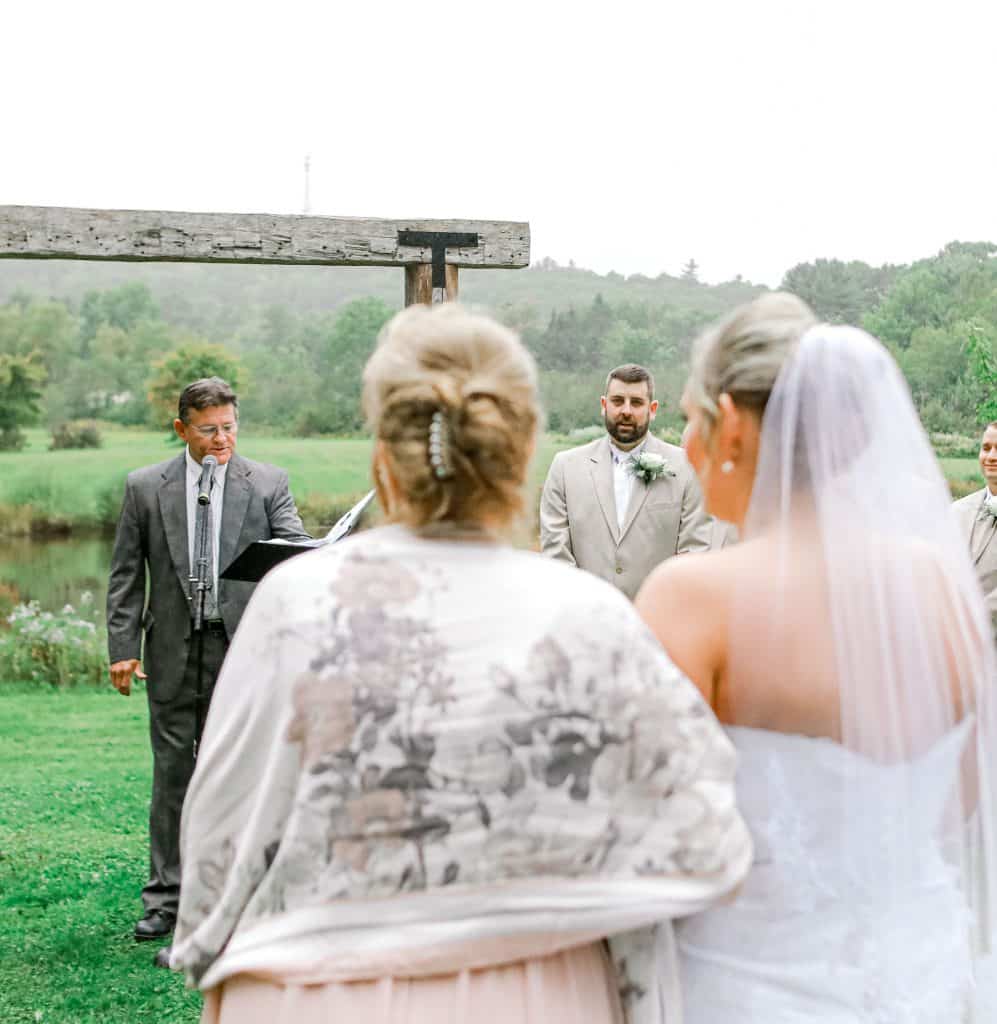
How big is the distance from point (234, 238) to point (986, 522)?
4.55 m

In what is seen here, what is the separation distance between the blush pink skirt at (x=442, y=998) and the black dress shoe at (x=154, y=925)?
11.9 feet

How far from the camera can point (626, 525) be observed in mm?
6668

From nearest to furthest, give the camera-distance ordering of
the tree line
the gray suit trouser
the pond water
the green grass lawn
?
1. the green grass lawn
2. the gray suit trouser
3. the pond water
4. the tree line

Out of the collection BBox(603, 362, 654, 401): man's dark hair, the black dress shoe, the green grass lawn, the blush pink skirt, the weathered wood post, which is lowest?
the green grass lawn

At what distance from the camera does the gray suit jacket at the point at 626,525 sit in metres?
6.65

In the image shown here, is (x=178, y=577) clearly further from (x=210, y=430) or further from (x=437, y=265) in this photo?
(x=437, y=265)

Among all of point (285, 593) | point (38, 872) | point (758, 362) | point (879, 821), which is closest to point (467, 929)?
point (285, 593)

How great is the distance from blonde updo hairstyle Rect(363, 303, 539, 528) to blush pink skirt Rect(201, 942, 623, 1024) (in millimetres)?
633

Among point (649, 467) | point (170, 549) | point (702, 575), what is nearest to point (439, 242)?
point (170, 549)

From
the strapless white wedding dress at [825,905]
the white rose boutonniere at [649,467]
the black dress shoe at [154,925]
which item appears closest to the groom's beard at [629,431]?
the white rose boutonniere at [649,467]

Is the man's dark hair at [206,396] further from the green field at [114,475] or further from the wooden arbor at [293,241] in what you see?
the green field at [114,475]

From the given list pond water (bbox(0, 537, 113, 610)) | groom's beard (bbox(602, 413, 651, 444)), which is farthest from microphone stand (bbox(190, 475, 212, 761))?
pond water (bbox(0, 537, 113, 610))

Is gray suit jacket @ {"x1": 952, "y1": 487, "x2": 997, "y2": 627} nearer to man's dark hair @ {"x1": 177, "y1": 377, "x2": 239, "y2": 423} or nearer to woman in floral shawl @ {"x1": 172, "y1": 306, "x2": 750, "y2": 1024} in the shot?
man's dark hair @ {"x1": 177, "y1": 377, "x2": 239, "y2": 423}

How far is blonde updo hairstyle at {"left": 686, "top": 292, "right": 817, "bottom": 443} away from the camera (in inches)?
79.5
